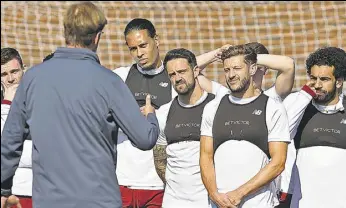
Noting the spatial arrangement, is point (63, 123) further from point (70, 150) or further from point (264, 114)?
point (264, 114)

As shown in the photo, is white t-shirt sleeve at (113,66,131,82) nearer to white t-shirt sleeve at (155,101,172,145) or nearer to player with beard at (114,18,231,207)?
player with beard at (114,18,231,207)

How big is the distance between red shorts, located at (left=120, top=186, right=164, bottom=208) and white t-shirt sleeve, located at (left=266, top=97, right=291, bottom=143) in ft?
4.92

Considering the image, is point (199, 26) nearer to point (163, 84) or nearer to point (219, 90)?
point (163, 84)

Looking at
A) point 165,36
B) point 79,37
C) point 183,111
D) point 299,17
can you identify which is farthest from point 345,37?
point 79,37

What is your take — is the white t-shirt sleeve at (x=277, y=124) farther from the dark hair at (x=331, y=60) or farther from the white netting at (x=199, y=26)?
the white netting at (x=199, y=26)

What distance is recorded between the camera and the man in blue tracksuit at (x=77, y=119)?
5.35m

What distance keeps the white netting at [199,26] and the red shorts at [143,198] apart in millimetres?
6518

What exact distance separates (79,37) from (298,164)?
2.33 meters

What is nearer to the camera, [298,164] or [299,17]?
[298,164]

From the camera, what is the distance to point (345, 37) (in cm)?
1395

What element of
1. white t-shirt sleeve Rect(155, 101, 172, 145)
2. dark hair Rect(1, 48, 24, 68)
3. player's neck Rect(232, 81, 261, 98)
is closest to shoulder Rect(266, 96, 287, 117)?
player's neck Rect(232, 81, 261, 98)

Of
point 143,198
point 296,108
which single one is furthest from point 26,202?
point 296,108

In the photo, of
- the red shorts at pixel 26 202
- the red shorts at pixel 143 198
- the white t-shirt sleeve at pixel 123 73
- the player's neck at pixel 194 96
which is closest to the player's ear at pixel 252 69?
the player's neck at pixel 194 96

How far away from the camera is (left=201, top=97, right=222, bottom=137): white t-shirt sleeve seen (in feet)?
22.1
